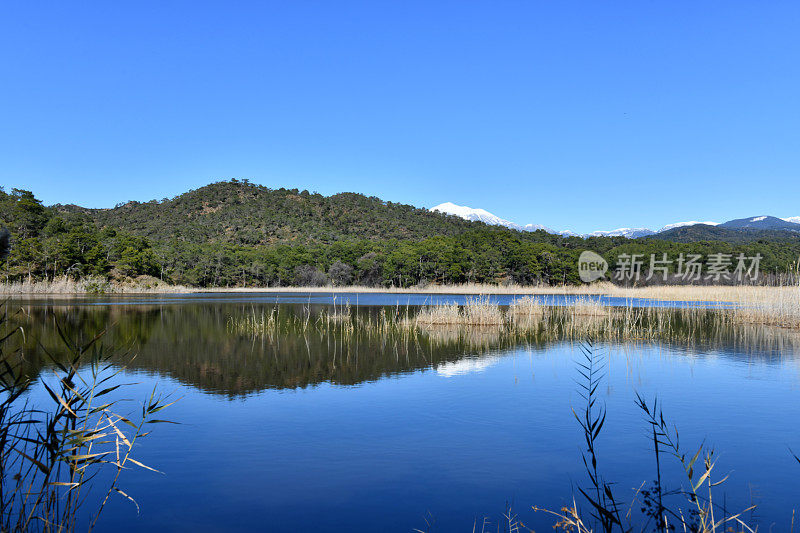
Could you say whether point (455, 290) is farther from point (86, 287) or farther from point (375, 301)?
point (86, 287)

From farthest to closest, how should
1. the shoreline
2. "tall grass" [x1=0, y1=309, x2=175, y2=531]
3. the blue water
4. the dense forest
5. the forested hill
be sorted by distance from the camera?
the forested hill < the dense forest < the shoreline < the blue water < "tall grass" [x1=0, y1=309, x2=175, y2=531]

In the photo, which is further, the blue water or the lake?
the blue water

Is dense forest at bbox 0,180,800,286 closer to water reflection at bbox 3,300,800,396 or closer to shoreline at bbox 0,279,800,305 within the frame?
shoreline at bbox 0,279,800,305

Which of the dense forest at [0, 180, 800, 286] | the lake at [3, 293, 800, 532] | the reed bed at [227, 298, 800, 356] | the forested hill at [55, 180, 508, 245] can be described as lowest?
the lake at [3, 293, 800, 532]

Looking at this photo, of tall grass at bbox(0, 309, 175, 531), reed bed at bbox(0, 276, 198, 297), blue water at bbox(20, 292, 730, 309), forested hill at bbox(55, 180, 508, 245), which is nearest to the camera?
tall grass at bbox(0, 309, 175, 531)

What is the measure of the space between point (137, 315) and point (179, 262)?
34763mm

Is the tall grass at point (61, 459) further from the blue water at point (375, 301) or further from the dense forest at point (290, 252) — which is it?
the dense forest at point (290, 252)

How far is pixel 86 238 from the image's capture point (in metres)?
48.6

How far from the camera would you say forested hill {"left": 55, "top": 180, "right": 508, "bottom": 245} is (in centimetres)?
7706

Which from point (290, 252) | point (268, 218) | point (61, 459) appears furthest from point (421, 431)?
point (268, 218)

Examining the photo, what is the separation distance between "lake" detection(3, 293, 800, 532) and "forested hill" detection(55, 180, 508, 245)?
2383 inches

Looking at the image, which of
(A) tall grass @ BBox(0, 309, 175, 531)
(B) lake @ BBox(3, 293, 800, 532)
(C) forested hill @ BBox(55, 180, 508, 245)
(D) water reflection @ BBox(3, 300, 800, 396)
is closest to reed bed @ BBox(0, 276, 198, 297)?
(D) water reflection @ BBox(3, 300, 800, 396)

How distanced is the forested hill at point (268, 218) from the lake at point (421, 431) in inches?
2383

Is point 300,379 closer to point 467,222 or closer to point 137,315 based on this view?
point 137,315
